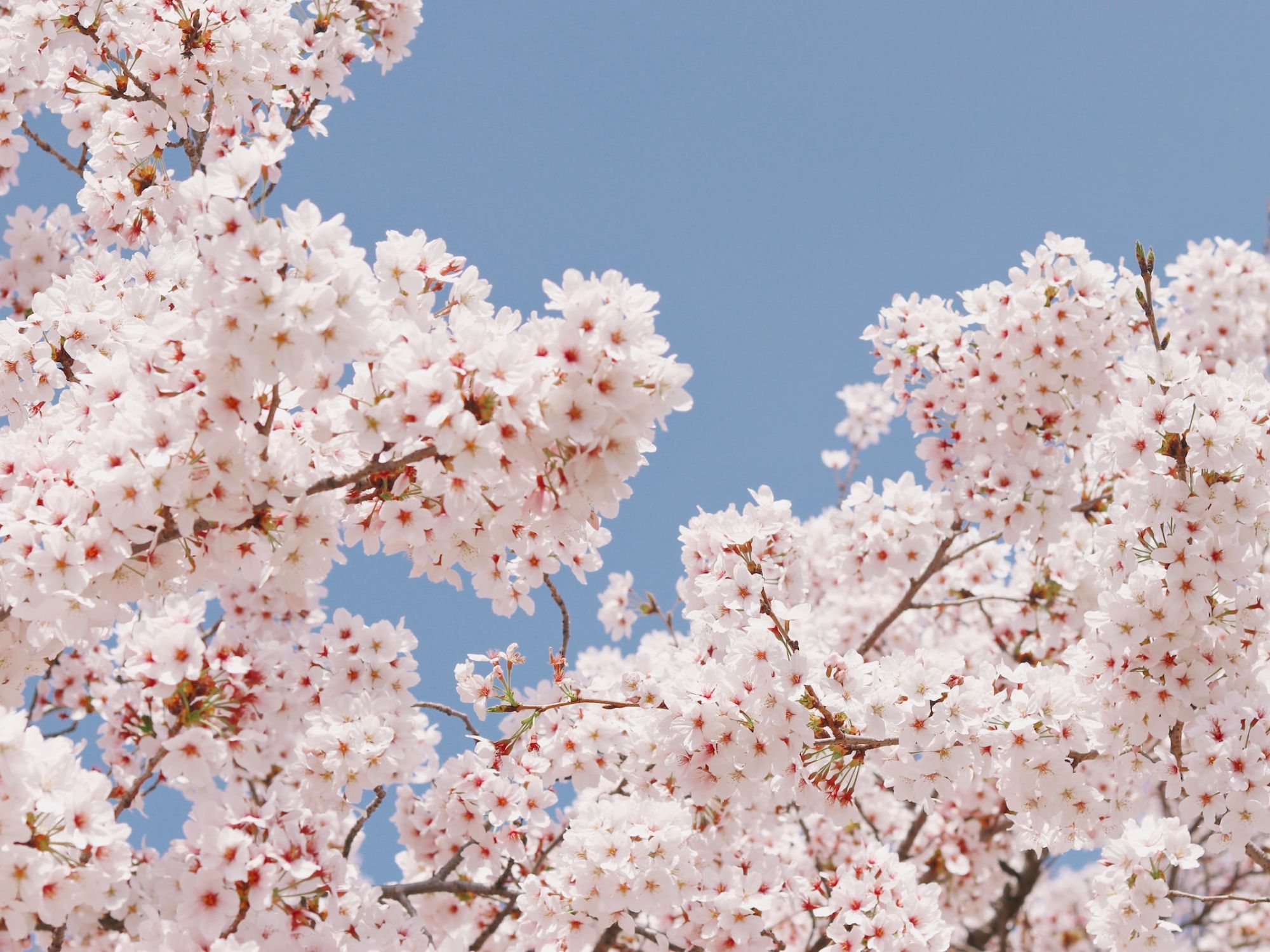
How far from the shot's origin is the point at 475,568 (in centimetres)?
418

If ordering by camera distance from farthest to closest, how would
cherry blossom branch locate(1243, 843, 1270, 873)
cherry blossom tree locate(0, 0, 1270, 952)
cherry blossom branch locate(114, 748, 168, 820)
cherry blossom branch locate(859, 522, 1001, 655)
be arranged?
cherry blossom branch locate(859, 522, 1001, 655), cherry blossom branch locate(1243, 843, 1270, 873), cherry blossom branch locate(114, 748, 168, 820), cherry blossom tree locate(0, 0, 1270, 952)

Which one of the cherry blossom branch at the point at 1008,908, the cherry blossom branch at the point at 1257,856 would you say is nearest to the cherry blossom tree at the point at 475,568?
the cherry blossom branch at the point at 1257,856

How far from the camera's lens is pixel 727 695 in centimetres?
450

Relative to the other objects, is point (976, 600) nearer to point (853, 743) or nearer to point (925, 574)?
point (925, 574)

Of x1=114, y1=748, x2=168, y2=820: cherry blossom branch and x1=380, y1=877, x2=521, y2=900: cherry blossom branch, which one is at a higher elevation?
x1=380, y1=877, x2=521, y2=900: cherry blossom branch

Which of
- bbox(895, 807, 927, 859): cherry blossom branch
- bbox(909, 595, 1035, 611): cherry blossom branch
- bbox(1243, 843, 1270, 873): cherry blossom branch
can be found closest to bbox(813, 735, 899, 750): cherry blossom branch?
bbox(1243, 843, 1270, 873): cherry blossom branch

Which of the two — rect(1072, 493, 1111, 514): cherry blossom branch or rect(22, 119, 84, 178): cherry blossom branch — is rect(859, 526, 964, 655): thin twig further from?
rect(22, 119, 84, 178): cherry blossom branch

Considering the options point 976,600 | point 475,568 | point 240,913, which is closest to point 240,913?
point 240,913

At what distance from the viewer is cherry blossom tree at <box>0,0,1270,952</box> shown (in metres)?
3.30

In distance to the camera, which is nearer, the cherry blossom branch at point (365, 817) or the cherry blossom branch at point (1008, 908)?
the cherry blossom branch at point (365, 817)

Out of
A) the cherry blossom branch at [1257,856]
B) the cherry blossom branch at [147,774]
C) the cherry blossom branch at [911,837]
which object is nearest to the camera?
the cherry blossom branch at [147,774]

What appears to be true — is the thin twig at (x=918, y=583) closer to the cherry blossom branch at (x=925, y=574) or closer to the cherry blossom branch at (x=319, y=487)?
the cherry blossom branch at (x=925, y=574)

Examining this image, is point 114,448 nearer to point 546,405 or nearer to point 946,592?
point 546,405

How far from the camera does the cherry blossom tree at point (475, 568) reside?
3303 mm
